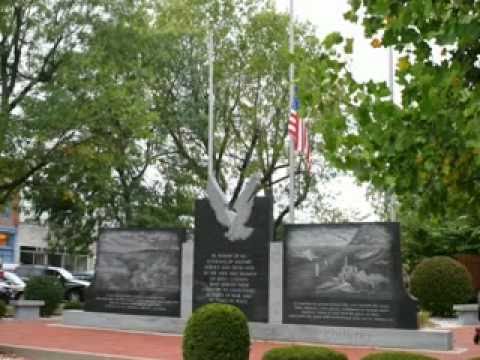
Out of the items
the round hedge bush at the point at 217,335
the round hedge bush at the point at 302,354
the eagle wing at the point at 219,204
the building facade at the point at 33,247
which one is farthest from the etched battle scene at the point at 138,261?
the building facade at the point at 33,247

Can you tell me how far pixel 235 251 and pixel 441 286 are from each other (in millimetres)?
9155

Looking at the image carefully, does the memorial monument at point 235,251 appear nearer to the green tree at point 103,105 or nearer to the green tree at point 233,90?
the green tree at point 103,105

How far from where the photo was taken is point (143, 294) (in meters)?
19.5

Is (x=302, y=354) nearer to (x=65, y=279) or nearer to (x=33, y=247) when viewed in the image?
(x=65, y=279)

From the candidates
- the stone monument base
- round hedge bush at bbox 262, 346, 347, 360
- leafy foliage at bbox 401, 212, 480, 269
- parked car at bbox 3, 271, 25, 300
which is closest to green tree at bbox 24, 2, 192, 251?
the stone monument base

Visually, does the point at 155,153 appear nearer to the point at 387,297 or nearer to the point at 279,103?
the point at 279,103

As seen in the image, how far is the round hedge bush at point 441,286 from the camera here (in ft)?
78.7

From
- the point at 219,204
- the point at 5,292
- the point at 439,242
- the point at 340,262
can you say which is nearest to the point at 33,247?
the point at 5,292

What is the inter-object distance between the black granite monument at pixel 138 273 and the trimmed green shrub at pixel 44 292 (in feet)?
13.5

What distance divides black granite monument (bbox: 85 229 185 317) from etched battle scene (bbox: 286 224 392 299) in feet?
11.2

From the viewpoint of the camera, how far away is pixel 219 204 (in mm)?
18625

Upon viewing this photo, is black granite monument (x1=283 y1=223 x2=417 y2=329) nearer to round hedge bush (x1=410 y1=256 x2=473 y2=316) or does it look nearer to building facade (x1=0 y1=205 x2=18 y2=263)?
round hedge bush (x1=410 y1=256 x2=473 y2=316)

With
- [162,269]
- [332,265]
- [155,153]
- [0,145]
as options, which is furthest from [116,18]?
[155,153]

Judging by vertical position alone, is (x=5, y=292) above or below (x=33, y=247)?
below
